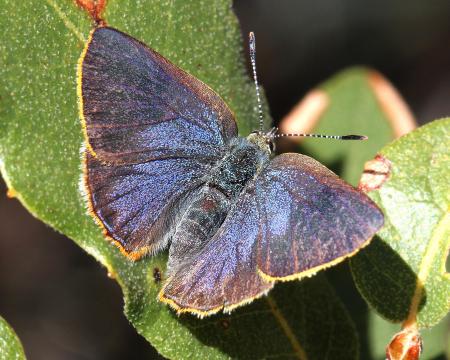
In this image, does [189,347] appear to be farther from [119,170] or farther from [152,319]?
[119,170]

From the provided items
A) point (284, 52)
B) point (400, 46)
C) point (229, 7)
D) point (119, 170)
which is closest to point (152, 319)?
point (119, 170)

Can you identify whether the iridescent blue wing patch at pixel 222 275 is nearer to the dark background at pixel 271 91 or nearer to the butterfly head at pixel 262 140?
the butterfly head at pixel 262 140

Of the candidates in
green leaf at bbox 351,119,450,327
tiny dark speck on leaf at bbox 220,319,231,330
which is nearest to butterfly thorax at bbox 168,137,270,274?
tiny dark speck on leaf at bbox 220,319,231,330

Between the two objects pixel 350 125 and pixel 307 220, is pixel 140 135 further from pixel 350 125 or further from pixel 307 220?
pixel 350 125

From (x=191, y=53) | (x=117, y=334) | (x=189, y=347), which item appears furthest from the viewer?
(x=117, y=334)

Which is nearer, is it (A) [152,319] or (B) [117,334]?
(A) [152,319]

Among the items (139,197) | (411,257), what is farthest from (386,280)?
(139,197)

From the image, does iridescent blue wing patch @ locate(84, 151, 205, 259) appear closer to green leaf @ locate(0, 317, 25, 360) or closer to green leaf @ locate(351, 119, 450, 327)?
green leaf @ locate(0, 317, 25, 360)

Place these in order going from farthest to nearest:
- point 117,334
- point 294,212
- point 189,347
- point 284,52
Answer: point 284,52 → point 117,334 → point 189,347 → point 294,212
